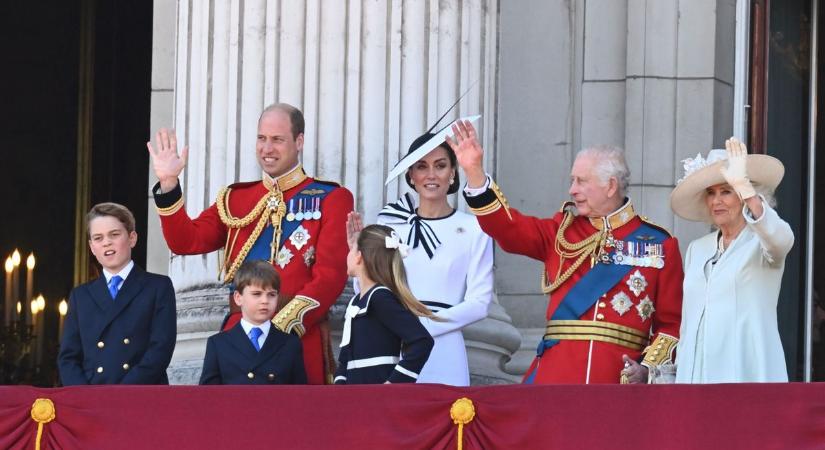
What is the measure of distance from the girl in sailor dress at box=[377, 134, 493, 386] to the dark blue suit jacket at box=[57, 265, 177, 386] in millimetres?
1049

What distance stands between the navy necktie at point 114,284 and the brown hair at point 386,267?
95 centimetres

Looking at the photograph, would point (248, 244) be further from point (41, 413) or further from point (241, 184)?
point (41, 413)

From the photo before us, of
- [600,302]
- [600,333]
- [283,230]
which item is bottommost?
[600,333]

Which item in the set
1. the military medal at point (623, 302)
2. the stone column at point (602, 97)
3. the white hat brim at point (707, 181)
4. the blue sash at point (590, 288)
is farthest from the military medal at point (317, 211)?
the stone column at point (602, 97)

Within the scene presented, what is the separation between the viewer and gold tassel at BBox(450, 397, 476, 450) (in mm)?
7383

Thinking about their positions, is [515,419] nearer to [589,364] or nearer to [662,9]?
[589,364]

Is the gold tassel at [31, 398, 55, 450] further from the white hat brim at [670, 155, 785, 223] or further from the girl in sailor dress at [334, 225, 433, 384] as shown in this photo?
the white hat brim at [670, 155, 785, 223]

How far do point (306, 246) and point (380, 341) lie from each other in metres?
0.81

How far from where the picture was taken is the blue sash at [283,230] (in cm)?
871

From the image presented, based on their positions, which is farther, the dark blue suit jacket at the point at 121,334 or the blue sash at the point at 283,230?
the blue sash at the point at 283,230

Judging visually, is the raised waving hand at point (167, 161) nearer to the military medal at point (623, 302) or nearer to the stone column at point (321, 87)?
the stone column at point (321, 87)

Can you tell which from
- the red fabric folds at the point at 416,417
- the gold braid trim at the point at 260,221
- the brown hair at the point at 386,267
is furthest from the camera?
the gold braid trim at the point at 260,221

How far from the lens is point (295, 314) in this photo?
8.38 m

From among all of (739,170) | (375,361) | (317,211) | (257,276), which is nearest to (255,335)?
(257,276)
